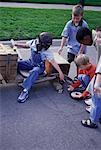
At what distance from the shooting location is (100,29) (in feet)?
18.2

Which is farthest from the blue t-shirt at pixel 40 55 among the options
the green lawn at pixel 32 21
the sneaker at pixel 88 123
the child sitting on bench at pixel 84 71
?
the green lawn at pixel 32 21

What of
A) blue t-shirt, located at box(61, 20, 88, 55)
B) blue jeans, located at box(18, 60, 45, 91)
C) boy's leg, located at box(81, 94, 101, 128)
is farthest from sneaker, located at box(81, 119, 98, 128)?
blue t-shirt, located at box(61, 20, 88, 55)

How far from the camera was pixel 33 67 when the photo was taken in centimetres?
647

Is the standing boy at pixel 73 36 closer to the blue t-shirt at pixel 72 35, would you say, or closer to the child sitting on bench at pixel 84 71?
the blue t-shirt at pixel 72 35

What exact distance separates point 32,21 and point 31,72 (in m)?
5.16

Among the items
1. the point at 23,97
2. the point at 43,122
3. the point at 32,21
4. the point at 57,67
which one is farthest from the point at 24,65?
the point at 32,21

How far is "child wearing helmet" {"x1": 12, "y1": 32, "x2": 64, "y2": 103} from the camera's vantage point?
6145 millimetres

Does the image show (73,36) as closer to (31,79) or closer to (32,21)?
(31,79)

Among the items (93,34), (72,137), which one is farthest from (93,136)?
(93,34)

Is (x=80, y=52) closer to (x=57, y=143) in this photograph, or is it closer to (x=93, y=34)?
(x=93, y=34)

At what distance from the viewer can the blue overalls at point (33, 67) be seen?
6.16 meters

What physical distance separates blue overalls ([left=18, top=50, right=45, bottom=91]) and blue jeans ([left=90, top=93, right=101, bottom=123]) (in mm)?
1353

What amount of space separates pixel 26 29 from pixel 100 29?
4.87 m

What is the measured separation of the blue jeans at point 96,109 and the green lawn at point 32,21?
4467 mm
